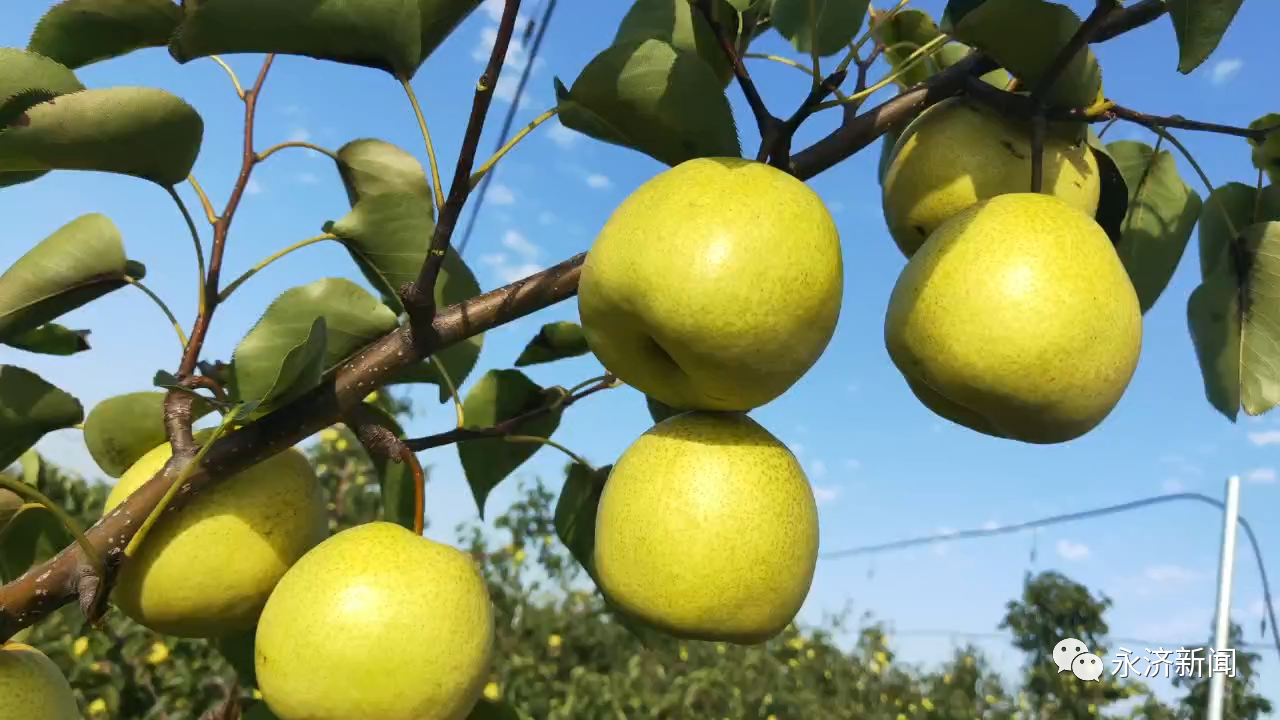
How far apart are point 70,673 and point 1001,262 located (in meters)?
2.58

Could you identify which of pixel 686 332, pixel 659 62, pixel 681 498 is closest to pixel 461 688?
pixel 681 498

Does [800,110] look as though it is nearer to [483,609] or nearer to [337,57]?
[337,57]

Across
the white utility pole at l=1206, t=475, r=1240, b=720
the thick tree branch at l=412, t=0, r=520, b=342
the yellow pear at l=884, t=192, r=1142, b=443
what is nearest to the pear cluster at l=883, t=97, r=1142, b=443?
the yellow pear at l=884, t=192, r=1142, b=443

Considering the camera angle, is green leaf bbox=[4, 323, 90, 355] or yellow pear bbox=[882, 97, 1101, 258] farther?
green leaf bbox=[4, 323, 90, 355]

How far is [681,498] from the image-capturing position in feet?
2.58

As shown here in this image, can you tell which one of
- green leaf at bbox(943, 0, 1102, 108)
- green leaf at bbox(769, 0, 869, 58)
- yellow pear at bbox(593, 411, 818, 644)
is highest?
green leaf at bbox(943, 0, 1102, 108)

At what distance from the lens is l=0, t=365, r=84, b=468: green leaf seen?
1049 mm

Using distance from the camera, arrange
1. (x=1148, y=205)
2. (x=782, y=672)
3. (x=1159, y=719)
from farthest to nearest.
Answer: (x=1159, y=719)
(x=782, y=672)
(x=1148, y=205)

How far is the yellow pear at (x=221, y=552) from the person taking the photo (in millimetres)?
883

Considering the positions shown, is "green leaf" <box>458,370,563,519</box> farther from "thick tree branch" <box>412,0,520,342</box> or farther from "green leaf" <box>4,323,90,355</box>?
"green leaf" <box>4,323,90,355</box>

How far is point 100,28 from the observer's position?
88 centimetres

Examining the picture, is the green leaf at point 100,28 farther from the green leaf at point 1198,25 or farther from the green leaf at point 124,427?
the green leaf at point 1198,25

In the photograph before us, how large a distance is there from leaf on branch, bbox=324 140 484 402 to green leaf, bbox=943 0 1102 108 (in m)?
0.56

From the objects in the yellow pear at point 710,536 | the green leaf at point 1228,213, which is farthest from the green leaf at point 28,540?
the green leaf at point 1228,213
